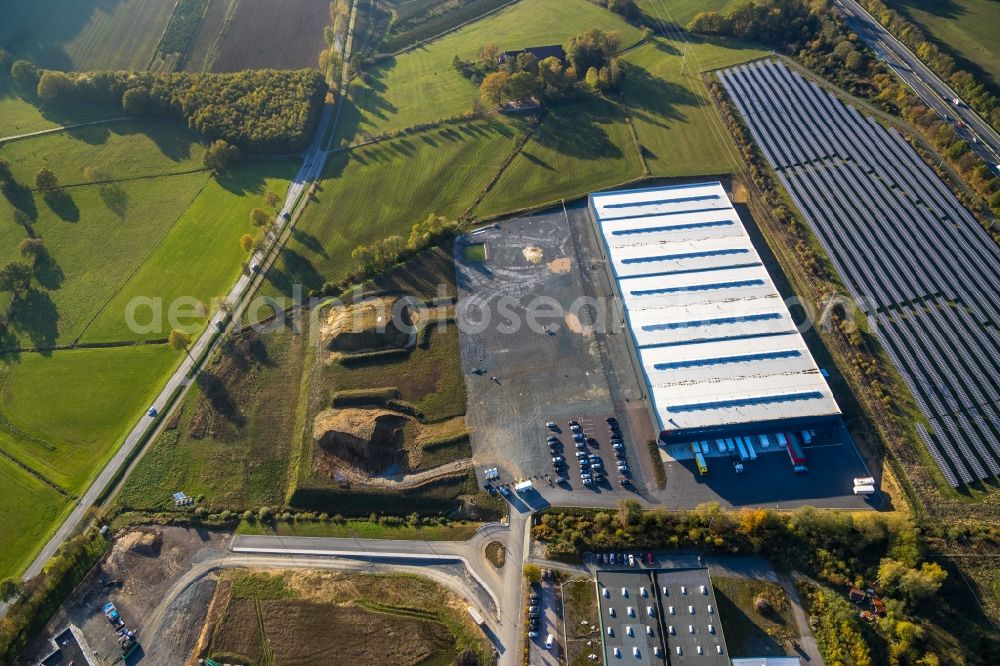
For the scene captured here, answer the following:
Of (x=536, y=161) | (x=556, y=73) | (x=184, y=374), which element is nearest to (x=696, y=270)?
(x=536, y=161)

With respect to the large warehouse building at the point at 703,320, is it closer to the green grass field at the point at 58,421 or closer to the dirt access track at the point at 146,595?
the dirt access track at the point at 146,595

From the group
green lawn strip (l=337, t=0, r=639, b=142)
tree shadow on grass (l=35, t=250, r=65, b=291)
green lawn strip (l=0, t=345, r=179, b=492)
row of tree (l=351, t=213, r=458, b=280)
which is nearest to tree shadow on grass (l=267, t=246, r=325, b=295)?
row of tree (l=351, t=213, r=458, b=280)

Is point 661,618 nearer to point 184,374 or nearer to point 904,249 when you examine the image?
point 184,374

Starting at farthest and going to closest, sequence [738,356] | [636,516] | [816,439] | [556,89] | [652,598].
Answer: [556,89]
[738,356]
[816,439]
[636,516]
[652,598]

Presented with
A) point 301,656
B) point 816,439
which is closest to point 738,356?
point 816,439

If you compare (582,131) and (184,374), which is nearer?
(184,374)

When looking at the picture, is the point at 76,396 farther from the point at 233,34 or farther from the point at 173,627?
the point at 233,34
